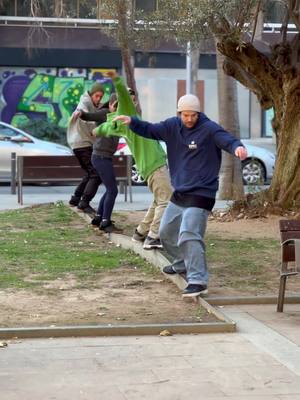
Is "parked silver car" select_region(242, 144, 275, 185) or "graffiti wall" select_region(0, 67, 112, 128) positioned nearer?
"parked silver car" select_region(242, 144, 275, 185)

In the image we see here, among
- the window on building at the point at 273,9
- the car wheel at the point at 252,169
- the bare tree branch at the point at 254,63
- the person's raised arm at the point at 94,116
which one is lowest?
the car wheel at the point at 252,169

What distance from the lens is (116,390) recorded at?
5270mm

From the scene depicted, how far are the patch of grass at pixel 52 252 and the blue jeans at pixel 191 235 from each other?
1132 mm

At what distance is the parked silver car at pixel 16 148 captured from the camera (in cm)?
2119

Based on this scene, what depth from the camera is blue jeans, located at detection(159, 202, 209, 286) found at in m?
7.48

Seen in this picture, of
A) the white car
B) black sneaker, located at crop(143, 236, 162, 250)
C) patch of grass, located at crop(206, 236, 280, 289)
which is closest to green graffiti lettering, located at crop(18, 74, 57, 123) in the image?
the white car

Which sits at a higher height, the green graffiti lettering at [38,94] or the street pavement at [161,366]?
the green graffiti lettering at [38,94]

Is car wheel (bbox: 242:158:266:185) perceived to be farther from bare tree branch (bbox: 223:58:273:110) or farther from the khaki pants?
the khaki pants

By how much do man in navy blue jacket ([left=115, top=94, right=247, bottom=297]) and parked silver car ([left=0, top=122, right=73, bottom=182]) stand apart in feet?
44.9

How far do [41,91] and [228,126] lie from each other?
15636 millimetres

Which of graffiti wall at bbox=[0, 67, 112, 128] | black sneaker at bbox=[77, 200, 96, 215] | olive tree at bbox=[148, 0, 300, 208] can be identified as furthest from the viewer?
graffiti wall at bbox=[0, 67, 112, 128]

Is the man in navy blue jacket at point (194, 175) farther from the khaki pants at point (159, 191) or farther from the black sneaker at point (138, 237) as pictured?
the black sneaker at point (138, 237)

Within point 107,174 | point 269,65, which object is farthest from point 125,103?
point 269,65

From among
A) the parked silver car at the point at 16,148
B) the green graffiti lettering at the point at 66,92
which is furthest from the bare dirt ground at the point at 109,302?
the green graffiti lettering at the point at 66,92
